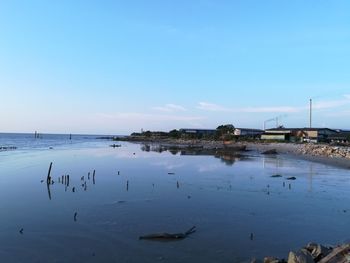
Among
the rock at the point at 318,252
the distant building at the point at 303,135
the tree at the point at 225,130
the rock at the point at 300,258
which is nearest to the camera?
the rock at the point at 300,258

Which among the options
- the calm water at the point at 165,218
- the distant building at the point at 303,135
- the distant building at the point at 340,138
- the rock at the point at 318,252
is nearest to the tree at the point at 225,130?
the distant building at the point at 303,135

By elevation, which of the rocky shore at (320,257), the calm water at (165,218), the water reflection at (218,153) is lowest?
the calm water at (165,218)

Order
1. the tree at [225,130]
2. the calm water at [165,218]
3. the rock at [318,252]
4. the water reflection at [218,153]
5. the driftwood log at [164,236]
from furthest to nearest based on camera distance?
the tree at [225,130] → the water reflection at [218,153] → the driftwood log at [164,236] → the calm water at [165,218] → the rock at [318,252]

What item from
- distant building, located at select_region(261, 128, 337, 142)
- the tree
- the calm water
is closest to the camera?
the calm water

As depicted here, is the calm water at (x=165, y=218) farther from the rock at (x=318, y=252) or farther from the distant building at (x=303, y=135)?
the distant building at (x=303, y=135)

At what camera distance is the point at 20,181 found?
3409 cm

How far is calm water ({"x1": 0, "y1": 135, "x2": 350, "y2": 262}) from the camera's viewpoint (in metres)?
14.9

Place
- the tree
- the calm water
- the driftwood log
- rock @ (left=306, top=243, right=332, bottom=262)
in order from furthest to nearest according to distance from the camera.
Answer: the tree, the driftwood log, the calm water, rock @ (left=306, top=243, right=332, bottom=262)

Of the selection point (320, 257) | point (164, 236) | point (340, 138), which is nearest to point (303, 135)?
point (340, 138)

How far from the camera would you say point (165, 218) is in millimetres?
20234

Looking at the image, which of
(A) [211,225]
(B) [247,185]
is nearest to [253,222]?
(A) [211,225]

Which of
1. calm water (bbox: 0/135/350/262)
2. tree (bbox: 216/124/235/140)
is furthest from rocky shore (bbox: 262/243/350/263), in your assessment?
tree (bbox: 216/124/235/140)

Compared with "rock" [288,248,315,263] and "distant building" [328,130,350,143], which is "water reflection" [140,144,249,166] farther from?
"rock" [288,248,315,263]

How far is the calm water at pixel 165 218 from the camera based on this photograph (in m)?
14.9
